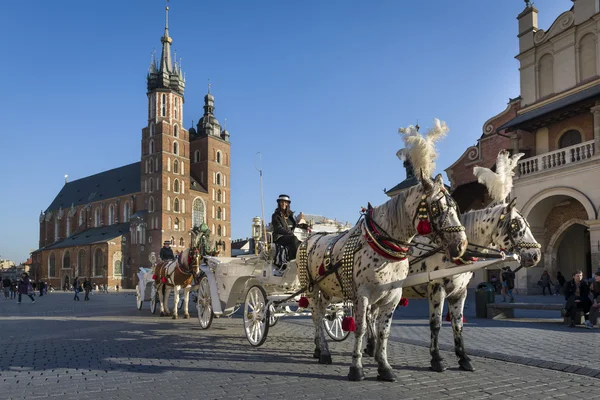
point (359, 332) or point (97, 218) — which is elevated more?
point (97, 218)

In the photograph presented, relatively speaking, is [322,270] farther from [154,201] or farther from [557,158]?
[154,201]

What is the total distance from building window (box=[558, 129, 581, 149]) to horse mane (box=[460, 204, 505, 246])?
1538 centimetres

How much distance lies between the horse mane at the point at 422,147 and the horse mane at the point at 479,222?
1763mm

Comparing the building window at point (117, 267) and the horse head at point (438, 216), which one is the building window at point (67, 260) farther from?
the horse head at point (438, 216)

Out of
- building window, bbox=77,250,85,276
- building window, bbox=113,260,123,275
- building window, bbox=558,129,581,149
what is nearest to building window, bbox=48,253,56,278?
building window, bbox=77,250,85,276

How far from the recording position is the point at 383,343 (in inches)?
214

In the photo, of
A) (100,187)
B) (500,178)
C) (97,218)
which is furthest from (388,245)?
(100,187)

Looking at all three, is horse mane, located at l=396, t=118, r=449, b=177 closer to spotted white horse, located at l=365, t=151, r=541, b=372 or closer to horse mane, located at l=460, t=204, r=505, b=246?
spotted white horse, located at l=365, t=151, r=541, b=372

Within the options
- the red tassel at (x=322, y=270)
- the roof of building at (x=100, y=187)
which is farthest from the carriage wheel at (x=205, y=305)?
the roof of building at (x=100, y=187)

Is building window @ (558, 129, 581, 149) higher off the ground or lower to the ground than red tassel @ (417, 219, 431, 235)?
higher

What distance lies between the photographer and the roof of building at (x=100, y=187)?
7750cm

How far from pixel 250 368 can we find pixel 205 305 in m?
4.92

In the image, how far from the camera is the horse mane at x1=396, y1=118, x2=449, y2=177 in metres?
5.29

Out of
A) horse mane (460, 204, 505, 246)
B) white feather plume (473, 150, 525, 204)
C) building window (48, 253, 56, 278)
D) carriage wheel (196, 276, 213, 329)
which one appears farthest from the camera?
building window (48, 253, 56, 278)
